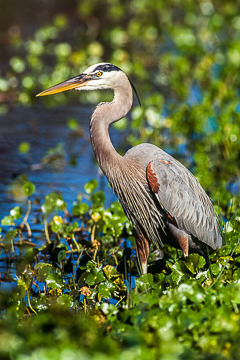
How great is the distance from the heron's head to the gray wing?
2.03 feet

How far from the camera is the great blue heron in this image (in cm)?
447

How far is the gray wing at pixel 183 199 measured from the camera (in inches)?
177

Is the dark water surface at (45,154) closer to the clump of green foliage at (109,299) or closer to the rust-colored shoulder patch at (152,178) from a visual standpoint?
the clump of green foliage at (109,299)

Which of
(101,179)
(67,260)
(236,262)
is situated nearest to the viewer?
(236,262)

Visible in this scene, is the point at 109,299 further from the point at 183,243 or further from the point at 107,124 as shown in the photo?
the point at 107,124

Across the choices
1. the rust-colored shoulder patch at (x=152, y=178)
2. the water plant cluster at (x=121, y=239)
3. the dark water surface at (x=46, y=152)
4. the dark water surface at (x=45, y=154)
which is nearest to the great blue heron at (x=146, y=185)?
the rust-colored shoulder patch at (x=152, y=178)

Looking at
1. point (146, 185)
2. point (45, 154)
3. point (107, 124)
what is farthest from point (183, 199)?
point (45, 154)

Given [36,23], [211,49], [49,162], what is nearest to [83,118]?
[49,162]

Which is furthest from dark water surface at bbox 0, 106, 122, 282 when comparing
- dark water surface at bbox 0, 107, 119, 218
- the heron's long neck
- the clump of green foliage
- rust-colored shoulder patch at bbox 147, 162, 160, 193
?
rust-colored shoulder patch at bbox 147, 162, 160, 193

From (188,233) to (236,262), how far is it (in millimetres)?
489

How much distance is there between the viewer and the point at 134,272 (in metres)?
5.16

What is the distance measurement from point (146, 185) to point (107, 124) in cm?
54

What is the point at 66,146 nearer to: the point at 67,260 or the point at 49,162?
the point at 49,162

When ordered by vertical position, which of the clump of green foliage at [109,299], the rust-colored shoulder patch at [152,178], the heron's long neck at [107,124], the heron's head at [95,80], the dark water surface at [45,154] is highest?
the dark water surface at [45,154]
